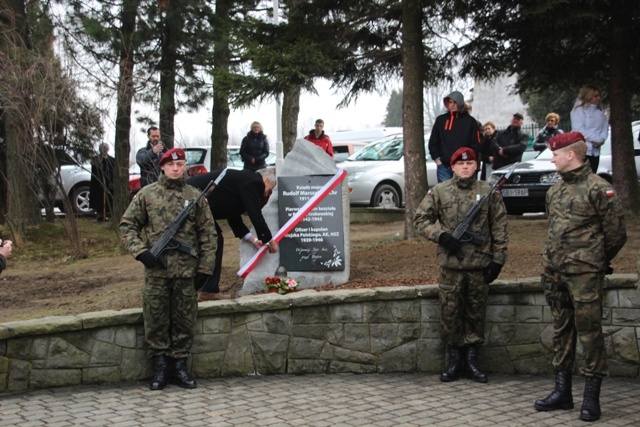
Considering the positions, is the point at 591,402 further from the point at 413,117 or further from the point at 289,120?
the point at 289,120

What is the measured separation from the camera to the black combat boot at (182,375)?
23.5 feet

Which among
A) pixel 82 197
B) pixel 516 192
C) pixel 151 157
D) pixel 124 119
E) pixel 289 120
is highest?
pixel 289 120

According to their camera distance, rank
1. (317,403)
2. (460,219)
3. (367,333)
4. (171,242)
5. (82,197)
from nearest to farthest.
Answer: (317,403) < (171,242) < (460,219) < (367,333) < (82,197)

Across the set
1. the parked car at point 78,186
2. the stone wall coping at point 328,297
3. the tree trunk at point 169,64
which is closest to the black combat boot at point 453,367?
the stone wall coping at point 328,297

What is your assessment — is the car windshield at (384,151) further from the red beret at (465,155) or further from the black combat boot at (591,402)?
the black combat boot at (591,402)

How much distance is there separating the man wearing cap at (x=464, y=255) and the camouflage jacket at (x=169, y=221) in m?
1.73

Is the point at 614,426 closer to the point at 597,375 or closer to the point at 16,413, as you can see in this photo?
the point at 597,375

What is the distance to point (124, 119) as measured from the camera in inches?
658

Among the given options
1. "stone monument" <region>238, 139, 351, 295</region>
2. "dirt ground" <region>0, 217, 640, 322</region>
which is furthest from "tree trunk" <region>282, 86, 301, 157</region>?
"stone monument" <region>238, 139, 351, 295</region>

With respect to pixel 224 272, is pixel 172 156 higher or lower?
higher

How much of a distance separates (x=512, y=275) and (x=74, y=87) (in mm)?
7899

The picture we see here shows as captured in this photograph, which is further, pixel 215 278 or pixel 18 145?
pixel 18 145

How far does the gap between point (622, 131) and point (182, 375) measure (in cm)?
823

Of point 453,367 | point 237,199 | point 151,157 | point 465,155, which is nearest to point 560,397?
point 453,367
